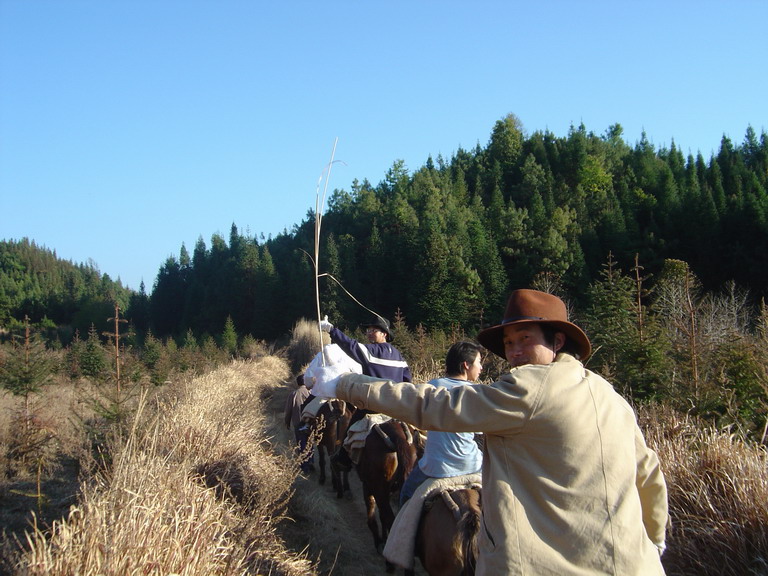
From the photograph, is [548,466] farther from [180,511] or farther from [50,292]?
[50,292]

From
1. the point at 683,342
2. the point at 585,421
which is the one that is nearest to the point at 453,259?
Answer: the point at 683,342

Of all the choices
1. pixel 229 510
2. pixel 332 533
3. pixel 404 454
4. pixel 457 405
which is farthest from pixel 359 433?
pixel 457 405

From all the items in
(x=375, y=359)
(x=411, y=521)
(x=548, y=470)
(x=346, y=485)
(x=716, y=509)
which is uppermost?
(x=375, y=359)

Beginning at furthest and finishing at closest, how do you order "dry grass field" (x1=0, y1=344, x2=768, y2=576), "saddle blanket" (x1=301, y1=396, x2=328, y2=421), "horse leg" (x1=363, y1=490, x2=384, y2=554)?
1. "saddle blanket" (x1=301, y1=396, x2=328, y2=421)
2. "horse leg" (x1=363, y1=490, x2=384, y2=554)
3. "dry grass field" (x1=0, y1=344, x2=768, y2=576)

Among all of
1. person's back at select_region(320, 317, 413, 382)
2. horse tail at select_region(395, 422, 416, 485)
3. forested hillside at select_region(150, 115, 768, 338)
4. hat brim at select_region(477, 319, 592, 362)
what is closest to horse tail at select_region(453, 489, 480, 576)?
hat brim at select_region(477, 319, 592, 362)

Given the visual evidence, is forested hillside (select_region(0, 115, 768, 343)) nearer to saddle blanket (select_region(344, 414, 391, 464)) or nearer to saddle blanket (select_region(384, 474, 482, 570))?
saddle blanket (select_region(344, 414, 391, 464))

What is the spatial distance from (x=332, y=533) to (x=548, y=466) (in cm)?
541

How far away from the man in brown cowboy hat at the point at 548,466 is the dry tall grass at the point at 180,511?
1.85m

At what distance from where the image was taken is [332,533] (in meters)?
7.30

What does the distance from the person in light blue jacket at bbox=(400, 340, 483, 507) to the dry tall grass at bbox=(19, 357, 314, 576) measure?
4.73 feet

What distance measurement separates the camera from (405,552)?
4.71 meters

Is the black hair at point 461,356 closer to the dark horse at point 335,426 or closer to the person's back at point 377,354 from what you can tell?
the person's back at point 377,354

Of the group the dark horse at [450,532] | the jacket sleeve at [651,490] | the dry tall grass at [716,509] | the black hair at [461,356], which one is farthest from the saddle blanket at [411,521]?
the jacket sleeve at [651,490]

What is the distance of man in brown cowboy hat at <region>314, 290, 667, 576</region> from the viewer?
2.41 meters
